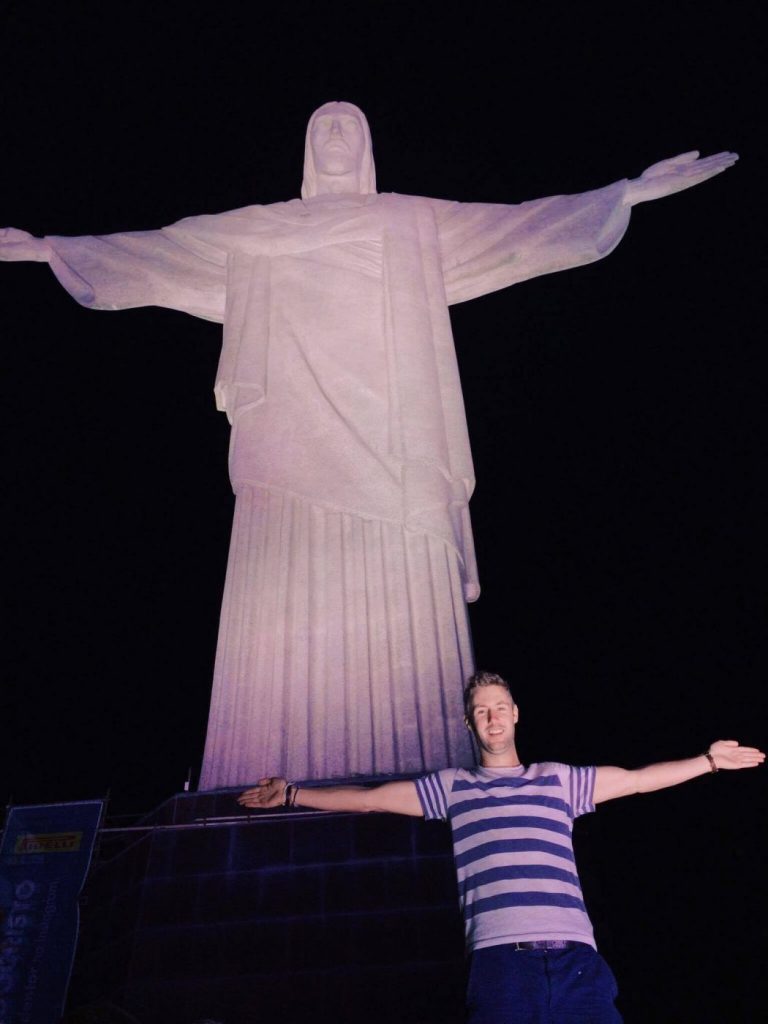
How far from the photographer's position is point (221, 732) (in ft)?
12.8

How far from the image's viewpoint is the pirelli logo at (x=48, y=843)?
3.77 metres

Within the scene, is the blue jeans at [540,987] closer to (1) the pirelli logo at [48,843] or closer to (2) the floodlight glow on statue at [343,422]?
(2) the floodlight glow on statue at [343,422]

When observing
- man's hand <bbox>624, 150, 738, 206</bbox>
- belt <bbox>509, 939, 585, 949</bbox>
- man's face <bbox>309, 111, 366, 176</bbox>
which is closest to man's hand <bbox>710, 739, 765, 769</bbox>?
belt <bbox>509, 939, 585, 949</bbox>

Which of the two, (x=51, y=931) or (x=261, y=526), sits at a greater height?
(x=261, y=526)

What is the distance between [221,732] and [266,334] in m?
2.32

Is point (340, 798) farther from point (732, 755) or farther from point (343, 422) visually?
point (343, 422)

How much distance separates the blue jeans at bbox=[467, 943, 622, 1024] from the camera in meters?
2.07

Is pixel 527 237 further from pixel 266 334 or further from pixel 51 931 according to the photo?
pixel 51 931

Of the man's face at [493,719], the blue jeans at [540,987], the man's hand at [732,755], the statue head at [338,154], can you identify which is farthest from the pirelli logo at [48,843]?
the statue head at [338,154]

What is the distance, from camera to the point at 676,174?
5160 mm

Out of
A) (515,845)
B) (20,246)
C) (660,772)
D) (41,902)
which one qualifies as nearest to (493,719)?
(515,845)

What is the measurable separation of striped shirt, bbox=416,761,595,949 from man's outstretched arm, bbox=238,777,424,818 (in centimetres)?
4

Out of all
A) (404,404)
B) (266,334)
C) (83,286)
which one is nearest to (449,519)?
(404,404)

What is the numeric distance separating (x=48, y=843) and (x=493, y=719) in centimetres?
238
